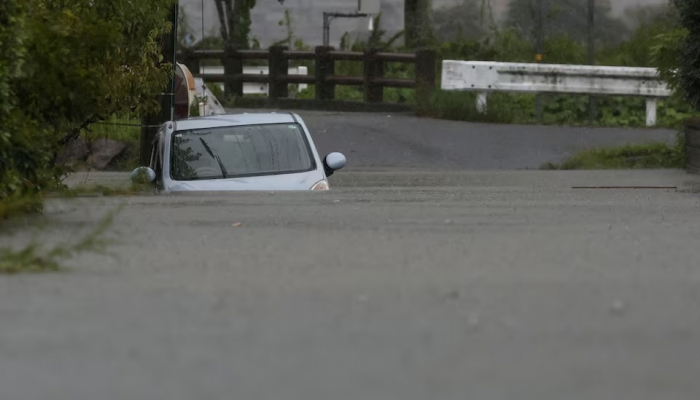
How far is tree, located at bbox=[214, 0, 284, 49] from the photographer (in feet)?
114

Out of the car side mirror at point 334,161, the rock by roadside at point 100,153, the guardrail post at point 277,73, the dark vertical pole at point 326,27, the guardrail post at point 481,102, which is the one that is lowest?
the rock by roadside at point 100,153

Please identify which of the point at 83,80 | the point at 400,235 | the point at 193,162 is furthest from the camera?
the point at 193,162

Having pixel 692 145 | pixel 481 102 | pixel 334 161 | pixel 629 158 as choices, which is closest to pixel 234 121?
pixel 334 161

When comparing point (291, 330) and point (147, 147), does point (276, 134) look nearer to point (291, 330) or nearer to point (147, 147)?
point (147, 147)

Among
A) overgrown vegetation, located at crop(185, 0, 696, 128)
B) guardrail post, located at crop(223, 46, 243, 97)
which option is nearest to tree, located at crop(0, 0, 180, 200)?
overgrown vegetation, located at crop(185, 0, 696, 128)

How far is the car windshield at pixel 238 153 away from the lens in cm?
1423

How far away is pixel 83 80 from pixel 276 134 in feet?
16.3

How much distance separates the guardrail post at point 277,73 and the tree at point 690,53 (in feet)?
46.1

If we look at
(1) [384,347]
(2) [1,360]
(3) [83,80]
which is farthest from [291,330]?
(3) [83,80]

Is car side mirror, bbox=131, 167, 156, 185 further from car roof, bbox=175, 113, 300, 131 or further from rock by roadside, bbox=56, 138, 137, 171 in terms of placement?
rock by roadside, bbox=56, 138, 137, 171

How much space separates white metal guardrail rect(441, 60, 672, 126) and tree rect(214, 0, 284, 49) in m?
9.44

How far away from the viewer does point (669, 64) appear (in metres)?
18.5

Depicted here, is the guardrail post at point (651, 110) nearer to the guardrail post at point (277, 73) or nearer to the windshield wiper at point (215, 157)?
the guardrail post at point (277, 73)

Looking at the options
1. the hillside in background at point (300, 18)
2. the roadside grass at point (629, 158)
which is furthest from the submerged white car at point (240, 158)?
the hillside in background at point (300, 18)
